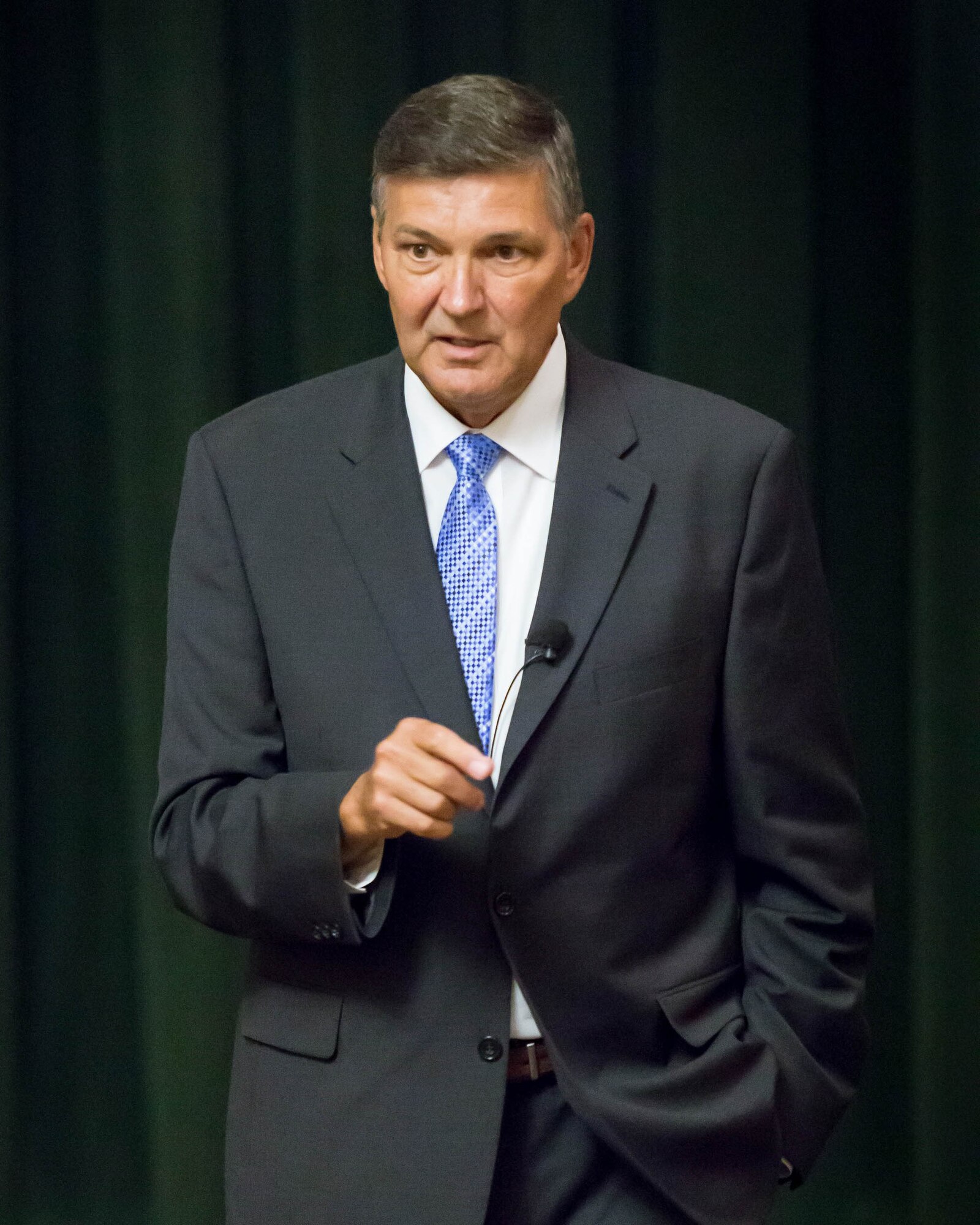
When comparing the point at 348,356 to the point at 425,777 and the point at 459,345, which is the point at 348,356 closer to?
the point at 459,345

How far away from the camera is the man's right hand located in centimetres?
113

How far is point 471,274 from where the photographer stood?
133 cm

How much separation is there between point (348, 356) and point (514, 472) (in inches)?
34.3

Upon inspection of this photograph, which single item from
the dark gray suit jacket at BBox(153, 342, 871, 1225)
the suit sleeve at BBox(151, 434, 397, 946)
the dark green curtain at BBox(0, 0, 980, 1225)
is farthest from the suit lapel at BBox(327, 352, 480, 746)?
the dark green curtain at BBox(0, 0, 980, 1225)

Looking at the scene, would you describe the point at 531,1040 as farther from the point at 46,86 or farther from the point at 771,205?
the point at 46,86

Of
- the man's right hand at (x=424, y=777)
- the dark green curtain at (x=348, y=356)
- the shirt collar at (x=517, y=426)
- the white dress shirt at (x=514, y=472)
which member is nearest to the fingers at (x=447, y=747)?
the man's right hand at (x=424, y=777)

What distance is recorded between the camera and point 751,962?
4.72 ft

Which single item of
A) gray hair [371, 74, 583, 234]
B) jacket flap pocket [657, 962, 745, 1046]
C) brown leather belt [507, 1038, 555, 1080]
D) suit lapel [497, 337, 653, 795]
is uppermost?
gray hair [371, 74, 583, 234]

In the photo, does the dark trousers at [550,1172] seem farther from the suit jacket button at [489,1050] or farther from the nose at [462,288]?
the nose at [462,288]

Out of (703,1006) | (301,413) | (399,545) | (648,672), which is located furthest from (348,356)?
(703,1006)

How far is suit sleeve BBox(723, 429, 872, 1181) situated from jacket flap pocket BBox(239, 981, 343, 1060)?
374 millimetres

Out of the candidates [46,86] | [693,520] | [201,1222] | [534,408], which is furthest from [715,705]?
[46,86]

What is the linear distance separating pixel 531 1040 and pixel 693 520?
47cm

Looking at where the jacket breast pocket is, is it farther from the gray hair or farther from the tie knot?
the gray hair
